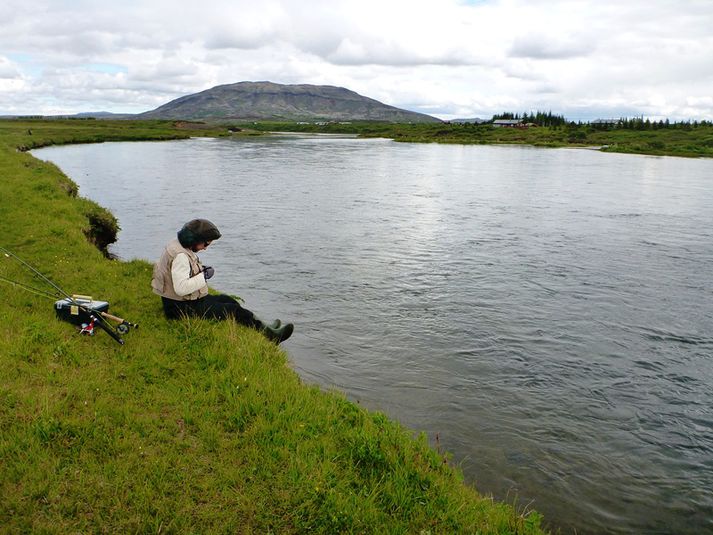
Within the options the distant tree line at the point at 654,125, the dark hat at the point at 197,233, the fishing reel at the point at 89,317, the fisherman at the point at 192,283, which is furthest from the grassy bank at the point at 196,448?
the distant tree line at the point at 654,125

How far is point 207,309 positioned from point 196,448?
375 centimetres

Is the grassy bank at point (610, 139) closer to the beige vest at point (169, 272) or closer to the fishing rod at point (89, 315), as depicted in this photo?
the beige vest at point (169, 272)

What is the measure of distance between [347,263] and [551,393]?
10.3 meters

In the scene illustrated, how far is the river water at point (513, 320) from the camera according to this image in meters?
8.30

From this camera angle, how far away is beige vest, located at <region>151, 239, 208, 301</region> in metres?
9.45

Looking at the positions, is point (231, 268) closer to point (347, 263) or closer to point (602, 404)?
point (347, 263)

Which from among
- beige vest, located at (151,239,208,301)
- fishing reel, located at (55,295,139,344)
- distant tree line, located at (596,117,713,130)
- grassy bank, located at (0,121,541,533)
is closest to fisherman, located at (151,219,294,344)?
beige vest, located at (151,239,208,301)

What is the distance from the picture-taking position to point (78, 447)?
6281mm

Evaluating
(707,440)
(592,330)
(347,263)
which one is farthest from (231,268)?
(707,440)

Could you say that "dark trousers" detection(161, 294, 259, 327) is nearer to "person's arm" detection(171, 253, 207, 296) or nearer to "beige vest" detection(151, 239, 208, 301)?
"beige vest" detection(151, 239, 208, 301)

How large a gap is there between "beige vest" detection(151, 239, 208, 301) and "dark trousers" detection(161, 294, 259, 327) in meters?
0.10

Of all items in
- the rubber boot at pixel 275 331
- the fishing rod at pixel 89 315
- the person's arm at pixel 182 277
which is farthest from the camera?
the rubber boot at pixel 275 331

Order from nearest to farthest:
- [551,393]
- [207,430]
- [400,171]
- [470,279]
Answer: [207,430] → [551,393] → [470,279] → [400,171]

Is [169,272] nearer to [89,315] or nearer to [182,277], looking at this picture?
[182,277]
